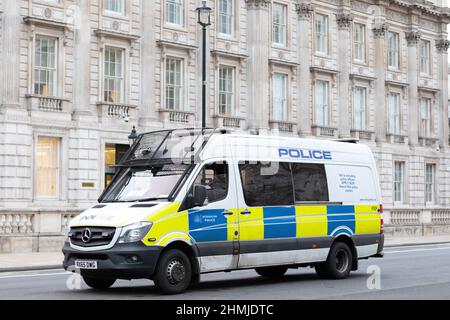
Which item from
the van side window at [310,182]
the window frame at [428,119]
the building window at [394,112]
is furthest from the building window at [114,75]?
the window frame at [428,119]

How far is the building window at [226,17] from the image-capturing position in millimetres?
39969

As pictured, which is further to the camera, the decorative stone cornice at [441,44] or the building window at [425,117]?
the decorative stone cornice at [441,44]

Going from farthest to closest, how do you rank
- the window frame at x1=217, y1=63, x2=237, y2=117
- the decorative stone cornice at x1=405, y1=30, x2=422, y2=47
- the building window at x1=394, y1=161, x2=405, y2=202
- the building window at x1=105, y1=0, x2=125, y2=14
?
the decorative stone cornice at x1=405, y1=30, x2=422, y2=47 < the building window at x1=394, y1=161, x2=405, y2=202 < the window frame at x1=217, y1=63, x2=237, y2=117 < the building window at x1=105, y1=0, x2=125, y2=14

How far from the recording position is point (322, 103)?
4509 cm

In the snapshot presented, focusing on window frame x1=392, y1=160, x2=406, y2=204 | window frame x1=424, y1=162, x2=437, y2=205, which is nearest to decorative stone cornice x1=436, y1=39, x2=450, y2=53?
window frame x1=424, y1=162, x2=437, y2=205

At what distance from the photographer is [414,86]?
168 ft

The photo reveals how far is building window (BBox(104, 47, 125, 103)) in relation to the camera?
35.2 metres

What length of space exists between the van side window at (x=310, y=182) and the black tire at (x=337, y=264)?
1.07 metres

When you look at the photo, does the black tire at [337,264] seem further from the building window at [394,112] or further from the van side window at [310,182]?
the building window at [394,112]

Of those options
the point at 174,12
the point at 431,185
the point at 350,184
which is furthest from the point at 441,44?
the point at 350,184

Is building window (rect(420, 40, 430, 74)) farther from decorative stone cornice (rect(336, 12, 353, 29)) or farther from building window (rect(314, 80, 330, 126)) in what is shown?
building window (rect(314, 80, 330, 126))

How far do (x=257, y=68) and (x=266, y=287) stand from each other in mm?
25511

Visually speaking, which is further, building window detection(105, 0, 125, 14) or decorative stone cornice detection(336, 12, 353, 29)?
decorative stone cornice detection(336, 12, 353, 29)

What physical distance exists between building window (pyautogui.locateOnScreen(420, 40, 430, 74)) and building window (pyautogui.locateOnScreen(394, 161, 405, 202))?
6343 millimetres
